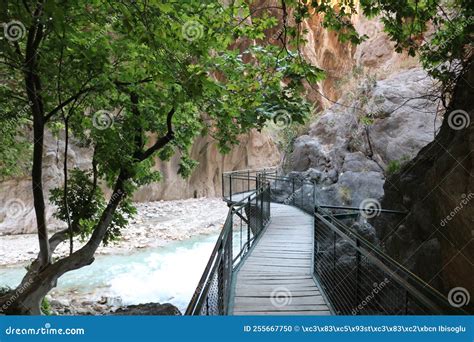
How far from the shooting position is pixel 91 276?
1579 cm

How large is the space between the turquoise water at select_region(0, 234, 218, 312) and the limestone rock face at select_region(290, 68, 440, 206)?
7.39m

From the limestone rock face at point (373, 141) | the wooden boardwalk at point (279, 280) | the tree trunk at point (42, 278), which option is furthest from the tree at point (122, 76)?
the limestone rock face at point (373, 141)

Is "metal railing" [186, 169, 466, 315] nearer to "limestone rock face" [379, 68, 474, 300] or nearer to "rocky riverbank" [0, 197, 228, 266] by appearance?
"limestone rock face" [379, 68, 474, 300]

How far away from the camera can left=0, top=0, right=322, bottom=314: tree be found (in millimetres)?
4156

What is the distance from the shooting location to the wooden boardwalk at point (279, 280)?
5266 mm

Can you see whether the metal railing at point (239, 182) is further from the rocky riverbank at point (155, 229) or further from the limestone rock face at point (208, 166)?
the rocky riverbank at point (155, 229)

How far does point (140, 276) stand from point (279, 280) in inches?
433

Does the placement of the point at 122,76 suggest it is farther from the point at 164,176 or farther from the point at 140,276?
the point at 164,176

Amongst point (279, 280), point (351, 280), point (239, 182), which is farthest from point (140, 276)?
point (239, 182)

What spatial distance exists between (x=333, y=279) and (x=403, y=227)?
225 cm

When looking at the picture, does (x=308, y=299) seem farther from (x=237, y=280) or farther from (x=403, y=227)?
(x=403, y=227)

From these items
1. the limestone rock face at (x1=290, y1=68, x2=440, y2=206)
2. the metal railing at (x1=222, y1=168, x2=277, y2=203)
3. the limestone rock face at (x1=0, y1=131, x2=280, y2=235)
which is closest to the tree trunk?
the limestone rock face at (x1=0, y1=131, x2=280, y2=235)

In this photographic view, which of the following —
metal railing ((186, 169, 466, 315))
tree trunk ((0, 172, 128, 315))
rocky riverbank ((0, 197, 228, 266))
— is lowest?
rocky riverbank ((0, 197, 228, 266))

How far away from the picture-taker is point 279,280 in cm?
647
